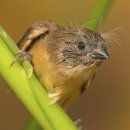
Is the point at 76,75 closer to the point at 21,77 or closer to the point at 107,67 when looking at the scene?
the point at 21,77

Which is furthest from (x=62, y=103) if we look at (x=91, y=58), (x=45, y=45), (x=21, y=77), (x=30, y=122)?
(x=21, y=77)

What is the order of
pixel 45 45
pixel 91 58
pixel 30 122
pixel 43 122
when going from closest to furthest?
1. pixel 43 122
2. pixel 30 122
3. pixel 91 58
4. pixel 45 45

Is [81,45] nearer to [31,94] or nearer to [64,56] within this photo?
[64,56]

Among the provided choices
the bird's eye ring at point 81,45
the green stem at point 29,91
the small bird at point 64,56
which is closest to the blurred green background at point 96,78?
the small bird at point 64,56

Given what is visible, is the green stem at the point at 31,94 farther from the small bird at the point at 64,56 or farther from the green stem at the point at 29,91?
the small bird at the point at 64,56

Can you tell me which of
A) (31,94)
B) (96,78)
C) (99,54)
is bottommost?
(96,78)

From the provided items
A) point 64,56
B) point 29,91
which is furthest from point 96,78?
point 29,91

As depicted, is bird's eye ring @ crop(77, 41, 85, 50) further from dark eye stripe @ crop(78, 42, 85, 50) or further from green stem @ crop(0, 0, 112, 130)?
green stem @ crop(0, 0, 112, 130)
